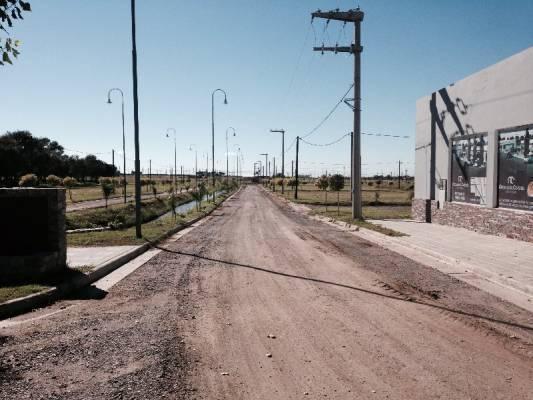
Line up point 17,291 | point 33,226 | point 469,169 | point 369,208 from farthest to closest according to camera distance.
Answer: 1. point 369,208
2. point 469,169
3. point 33,226
4. point 17,291

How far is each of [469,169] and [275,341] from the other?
15.8m

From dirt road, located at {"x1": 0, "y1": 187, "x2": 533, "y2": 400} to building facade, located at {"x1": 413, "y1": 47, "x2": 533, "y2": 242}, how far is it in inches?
317

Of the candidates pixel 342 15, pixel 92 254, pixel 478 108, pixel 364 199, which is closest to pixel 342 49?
pixel 342 15

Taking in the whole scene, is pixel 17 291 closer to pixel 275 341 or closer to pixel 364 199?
pixel 275 341

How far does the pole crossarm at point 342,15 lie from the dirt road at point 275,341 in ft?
59.9

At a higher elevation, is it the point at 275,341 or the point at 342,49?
the point at 342,49

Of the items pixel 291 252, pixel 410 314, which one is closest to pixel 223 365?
pixel 410 314

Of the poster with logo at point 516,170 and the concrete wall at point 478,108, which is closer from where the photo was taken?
the poster with logo at point 516,170

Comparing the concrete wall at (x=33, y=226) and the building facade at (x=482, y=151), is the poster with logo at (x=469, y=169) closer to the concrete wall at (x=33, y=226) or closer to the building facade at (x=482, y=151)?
the building facade at (x=482, y=151)

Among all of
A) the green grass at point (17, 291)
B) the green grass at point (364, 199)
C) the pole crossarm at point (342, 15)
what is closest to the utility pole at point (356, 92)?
the pole crossarm at point (342, 15)

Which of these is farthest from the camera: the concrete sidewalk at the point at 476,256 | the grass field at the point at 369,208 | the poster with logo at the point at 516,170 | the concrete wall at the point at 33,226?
the grass field at the point at 369,208

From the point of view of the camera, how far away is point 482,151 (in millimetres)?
17516

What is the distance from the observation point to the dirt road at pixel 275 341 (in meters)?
4.37

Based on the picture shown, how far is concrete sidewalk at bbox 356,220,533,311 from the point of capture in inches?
340
